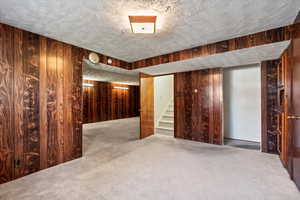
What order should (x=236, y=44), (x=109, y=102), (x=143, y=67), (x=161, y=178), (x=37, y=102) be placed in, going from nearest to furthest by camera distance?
1. (x=161, y=178)
2. (x=37, y=102)
3. (x=236, y=44)
4. (x=143, y=67)
5. (x=109, y=102)

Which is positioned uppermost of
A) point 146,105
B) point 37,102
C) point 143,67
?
point 143,67

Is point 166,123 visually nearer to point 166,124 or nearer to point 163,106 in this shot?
point 166,124

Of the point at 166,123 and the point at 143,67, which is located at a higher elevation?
the point at 143,67

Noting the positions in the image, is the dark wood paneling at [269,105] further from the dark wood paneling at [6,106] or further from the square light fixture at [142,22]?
the dark wood paneling at [6,106]

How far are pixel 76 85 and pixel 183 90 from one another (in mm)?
3058

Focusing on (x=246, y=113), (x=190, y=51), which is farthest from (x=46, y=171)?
(x=246, y=113)

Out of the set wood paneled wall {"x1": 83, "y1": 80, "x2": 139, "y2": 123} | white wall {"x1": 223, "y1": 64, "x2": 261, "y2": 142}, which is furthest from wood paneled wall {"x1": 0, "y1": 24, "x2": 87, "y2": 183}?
wood paneled wall {"x1": 83, "y1": 80, "x2": 139, "y2": 123}

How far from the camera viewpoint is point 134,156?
120 inches

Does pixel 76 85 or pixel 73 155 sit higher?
pixel 76 85

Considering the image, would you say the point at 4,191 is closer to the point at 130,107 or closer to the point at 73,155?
the point at 73,155

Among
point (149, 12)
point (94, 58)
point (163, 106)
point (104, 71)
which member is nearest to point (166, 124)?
point (163, 106)

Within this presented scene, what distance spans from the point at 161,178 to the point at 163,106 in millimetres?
4370

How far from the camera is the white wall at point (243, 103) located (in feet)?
13.7

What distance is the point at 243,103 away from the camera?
4379 mm
